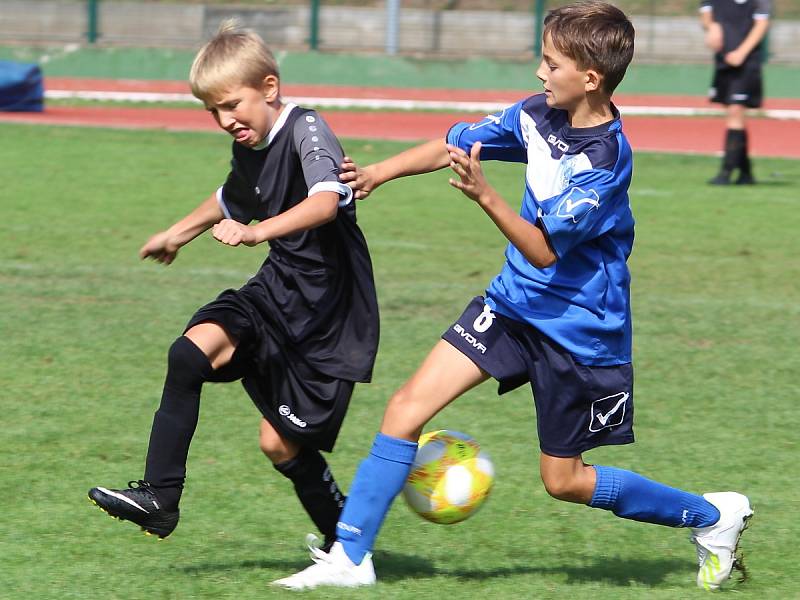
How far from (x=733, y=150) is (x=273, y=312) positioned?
29.7ft

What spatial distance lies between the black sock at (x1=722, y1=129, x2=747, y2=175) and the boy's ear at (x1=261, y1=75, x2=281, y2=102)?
8.77 m

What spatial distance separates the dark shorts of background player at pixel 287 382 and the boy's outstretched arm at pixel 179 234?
226 millimetres

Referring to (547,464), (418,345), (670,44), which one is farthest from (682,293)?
(670,44)

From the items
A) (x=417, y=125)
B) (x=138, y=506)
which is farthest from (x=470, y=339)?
(x=417, y=125)

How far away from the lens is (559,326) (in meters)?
3.89

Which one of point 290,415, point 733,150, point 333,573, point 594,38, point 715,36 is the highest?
point 594,38

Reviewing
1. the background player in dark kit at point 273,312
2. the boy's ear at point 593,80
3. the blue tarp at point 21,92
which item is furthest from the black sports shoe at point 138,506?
the blue tarp at point 21,92

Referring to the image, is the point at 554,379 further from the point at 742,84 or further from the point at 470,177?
the point at 742,84

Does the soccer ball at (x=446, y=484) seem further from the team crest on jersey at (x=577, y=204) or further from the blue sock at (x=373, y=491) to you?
the team crest on jersey at (x=577, y=204)

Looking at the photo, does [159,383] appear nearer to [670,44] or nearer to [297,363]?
[297,363]

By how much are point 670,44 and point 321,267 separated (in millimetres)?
21293

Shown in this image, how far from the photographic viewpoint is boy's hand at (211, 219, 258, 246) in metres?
3.61

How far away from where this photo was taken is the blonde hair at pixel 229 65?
399 centimetres

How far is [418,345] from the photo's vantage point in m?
7.10
